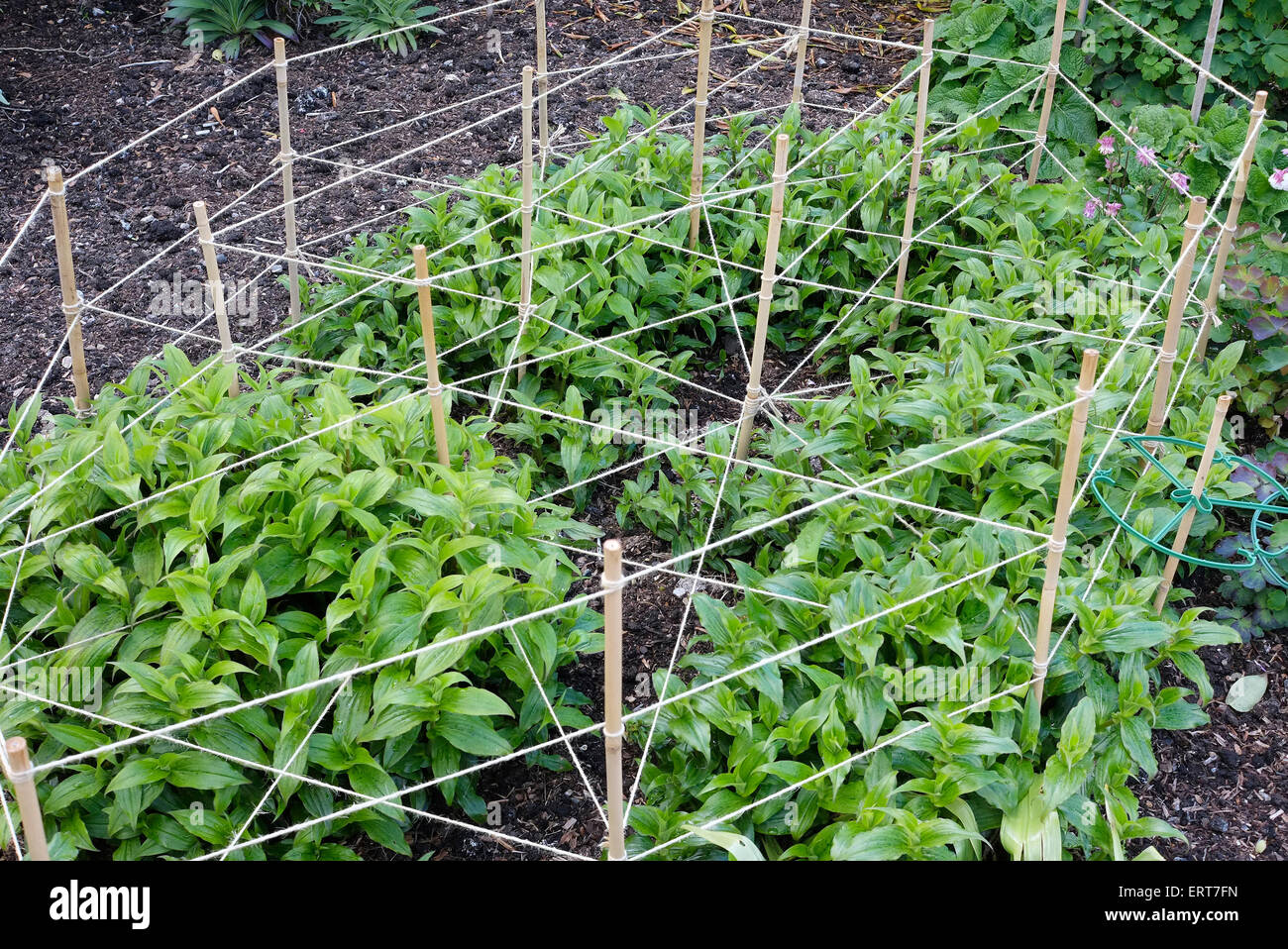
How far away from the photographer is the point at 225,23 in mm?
6465

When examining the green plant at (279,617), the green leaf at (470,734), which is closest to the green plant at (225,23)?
the green plant at (279,617)

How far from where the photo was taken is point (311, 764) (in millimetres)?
2838

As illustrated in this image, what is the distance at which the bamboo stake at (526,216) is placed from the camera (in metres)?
4.02

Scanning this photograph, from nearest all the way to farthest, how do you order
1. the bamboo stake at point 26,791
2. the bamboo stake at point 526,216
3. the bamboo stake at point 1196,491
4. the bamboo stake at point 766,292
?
the bamboo stake at point 26,791 → the bamboo stake at point 1196,491 → the bamboo stake at point 766,292 → the bamboo stake at point 526,216

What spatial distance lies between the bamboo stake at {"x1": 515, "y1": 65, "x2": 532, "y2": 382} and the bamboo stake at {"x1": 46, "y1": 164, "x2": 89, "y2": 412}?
1352 mm

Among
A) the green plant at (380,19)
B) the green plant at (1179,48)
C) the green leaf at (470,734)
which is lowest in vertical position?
the green leaf at (470,734)

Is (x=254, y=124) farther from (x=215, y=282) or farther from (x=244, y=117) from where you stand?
(x=215, y=282)

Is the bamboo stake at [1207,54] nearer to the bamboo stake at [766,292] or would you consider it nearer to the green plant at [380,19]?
the bamboo stake at [766,292]

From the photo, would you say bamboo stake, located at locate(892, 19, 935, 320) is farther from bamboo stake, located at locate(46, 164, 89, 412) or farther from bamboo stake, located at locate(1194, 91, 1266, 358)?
bamboo stake, located at locate(46, 164, 89, 412)

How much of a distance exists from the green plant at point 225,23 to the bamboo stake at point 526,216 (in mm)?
2989

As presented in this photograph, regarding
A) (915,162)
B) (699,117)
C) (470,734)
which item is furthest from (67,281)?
(915,162)

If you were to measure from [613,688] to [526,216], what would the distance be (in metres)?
2.21

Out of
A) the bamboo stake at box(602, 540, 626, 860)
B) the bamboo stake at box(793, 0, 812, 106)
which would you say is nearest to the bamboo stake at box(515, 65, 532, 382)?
the bamboo stake at box(793, 0, 812, 106)

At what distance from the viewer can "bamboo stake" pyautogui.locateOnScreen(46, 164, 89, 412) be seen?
3.28 meters
